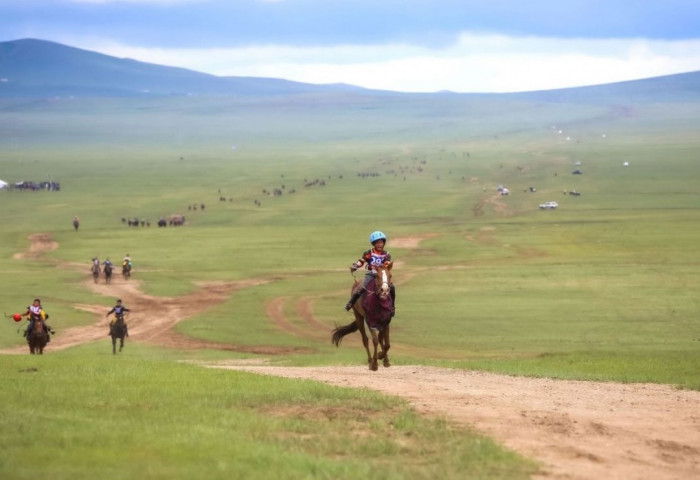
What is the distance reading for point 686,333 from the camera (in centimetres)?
3734

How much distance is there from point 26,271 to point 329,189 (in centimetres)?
6753

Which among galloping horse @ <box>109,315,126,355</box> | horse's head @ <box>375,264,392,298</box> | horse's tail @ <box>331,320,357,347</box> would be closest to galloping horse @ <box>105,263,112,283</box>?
galloping horse @ <box>109,315,126,355</box>

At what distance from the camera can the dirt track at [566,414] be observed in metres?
12.0

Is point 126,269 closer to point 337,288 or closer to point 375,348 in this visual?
point 337,288

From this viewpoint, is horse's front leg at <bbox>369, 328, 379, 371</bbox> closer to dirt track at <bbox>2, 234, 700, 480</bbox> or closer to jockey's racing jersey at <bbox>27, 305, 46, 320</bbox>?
dirt track at <bbox>2, 234, 700, 480</bbox>

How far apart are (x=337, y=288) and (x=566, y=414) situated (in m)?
37.0

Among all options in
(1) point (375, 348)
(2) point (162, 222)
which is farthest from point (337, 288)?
(2) point (162, 222)

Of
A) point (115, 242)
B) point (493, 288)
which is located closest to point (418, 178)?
point (115, 242)

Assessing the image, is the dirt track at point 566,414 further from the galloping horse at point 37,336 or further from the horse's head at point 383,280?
the galloping horse at point 37,336

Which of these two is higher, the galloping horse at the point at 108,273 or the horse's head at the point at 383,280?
the horse's head at the point at 383,280

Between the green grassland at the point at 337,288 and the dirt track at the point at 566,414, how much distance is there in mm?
703

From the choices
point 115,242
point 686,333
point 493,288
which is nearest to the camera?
point 686,333

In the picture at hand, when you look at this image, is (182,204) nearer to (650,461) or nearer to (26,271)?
(26,271)

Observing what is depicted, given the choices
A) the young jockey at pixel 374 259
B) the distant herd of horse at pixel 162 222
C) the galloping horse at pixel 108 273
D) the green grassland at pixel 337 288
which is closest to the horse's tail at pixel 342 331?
the young jockey at pixel 374 259
